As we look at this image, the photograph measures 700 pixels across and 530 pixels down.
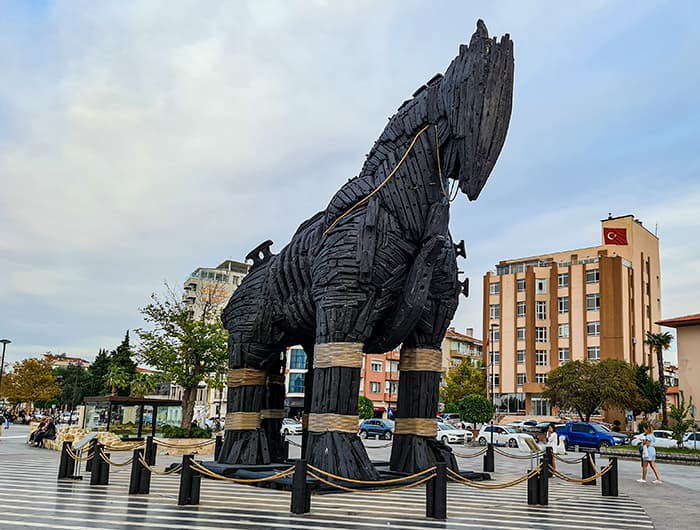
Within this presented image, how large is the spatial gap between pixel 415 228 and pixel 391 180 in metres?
0.76

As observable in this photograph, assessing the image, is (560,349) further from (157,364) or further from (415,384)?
(415,384)

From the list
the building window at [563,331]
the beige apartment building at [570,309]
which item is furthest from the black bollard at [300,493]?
the building window at [563,331]

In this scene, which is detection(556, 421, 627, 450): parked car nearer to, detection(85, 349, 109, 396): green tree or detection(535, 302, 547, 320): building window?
detection(535, 302, 547, 320): building window

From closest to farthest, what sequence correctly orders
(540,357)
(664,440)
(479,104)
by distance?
(479,104), (664,440), (540,357)

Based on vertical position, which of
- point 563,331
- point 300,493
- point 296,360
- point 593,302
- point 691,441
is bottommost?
point 691,441

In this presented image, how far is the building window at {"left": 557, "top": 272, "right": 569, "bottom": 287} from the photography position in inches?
2128

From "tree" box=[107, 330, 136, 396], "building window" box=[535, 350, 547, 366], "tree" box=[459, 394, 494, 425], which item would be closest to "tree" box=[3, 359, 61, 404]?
"tree" box=[107, 330, 136, 396]

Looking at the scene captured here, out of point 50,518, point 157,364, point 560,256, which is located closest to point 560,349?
point 560,256

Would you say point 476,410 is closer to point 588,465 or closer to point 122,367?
point 588,465

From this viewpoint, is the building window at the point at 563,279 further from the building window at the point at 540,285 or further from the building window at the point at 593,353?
the building window at the point at 593,353

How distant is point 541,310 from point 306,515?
50.2m

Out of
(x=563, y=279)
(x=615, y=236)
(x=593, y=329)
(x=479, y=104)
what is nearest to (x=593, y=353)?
(x=593, y=329)

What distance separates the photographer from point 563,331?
53781 mm

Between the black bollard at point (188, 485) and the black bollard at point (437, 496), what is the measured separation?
109 inches
